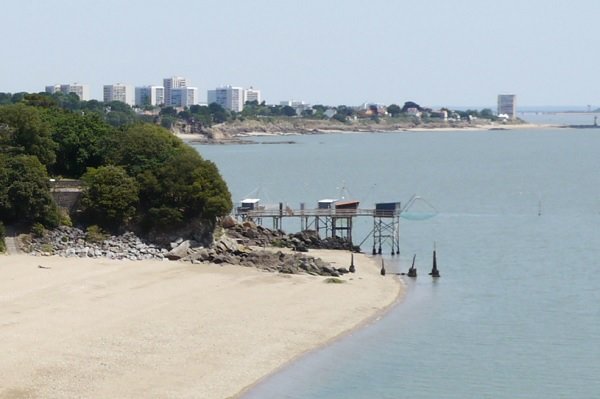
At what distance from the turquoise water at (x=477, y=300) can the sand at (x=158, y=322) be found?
4.10 feet

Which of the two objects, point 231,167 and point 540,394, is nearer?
point 540,394

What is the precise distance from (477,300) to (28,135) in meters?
23.8

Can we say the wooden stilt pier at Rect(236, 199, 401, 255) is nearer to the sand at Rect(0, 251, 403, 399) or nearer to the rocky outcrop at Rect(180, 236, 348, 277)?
the rocky outcrop at Rect(180, 236, 348, 277)

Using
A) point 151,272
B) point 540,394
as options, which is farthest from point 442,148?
point 540,394

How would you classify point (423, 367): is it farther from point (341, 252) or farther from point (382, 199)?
point (382, 199)

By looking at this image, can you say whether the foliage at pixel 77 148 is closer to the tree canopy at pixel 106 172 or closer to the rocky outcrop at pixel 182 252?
the tree canopy at pixel 106 172

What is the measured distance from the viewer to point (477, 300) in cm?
4453

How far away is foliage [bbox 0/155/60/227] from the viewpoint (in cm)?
5003

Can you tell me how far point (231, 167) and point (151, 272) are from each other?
260ft

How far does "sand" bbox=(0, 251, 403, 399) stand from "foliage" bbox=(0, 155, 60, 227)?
323cm

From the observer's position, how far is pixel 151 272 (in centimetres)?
4603

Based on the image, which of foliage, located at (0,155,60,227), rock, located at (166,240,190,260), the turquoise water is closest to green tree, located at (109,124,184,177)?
foliage, located at (0,155,60,227)

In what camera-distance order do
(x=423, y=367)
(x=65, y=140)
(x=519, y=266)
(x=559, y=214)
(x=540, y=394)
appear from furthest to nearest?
1. (x=559, y=214)
2. (x=65, y=140)
3. (x=519, y=266)
4. (x=423, y=367)
5. (x=540, y=394)

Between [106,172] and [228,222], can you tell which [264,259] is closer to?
[228,222]
